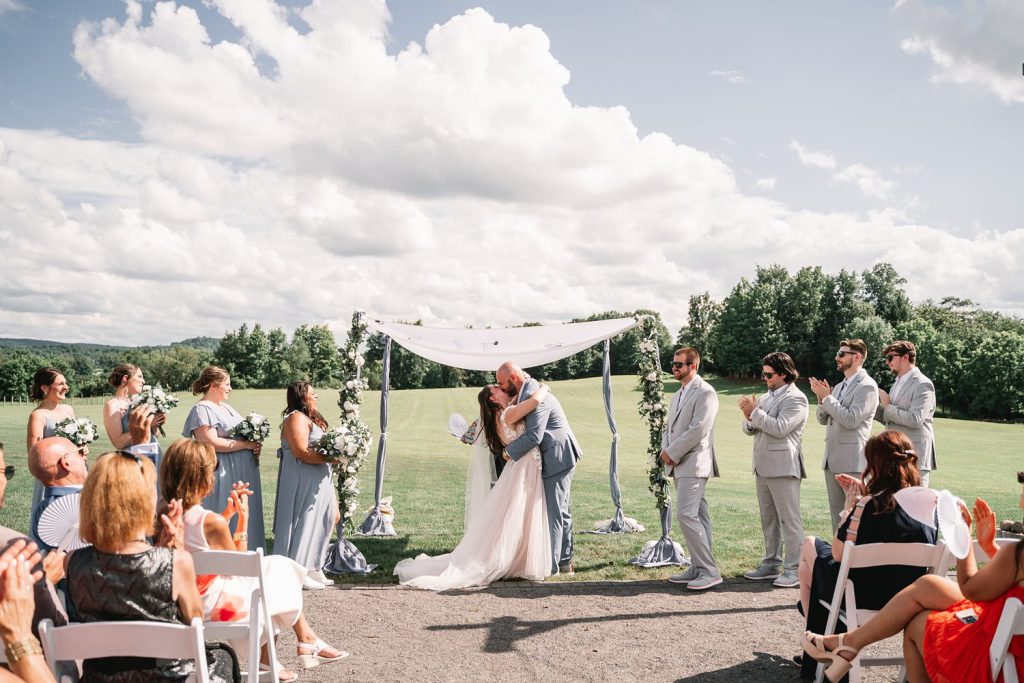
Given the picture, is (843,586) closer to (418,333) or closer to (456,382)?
(418,333)

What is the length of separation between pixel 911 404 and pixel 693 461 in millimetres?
2494

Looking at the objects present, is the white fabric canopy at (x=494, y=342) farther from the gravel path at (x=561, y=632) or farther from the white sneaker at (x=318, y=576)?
the gravel path at (x=561, y=632)

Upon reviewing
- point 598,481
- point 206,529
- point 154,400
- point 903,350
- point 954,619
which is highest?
point 903,350

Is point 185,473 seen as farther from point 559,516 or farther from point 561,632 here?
point 559,516

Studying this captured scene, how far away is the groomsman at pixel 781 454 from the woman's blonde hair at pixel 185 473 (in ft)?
17.1

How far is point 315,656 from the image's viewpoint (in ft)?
18.3

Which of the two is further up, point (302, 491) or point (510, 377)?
point (510, 377)

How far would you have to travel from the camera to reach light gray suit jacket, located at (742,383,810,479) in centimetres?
782

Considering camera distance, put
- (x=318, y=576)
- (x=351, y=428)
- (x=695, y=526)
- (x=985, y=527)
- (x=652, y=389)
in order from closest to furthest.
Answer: (x=985, y=527)
(x=695, y=526)
(x=318, y=576)
(x=351, y=428)
(x=652, y=389)

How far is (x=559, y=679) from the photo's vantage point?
5.24 m

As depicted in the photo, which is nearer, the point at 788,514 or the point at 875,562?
the point at 875,562

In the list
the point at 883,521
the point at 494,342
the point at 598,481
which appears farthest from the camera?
the point at 598,481

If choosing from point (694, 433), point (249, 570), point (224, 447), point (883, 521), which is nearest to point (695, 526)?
point (694, 433)

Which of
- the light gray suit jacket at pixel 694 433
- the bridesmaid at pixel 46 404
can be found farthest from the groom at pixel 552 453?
the bridesmaid at pixel 46 404
